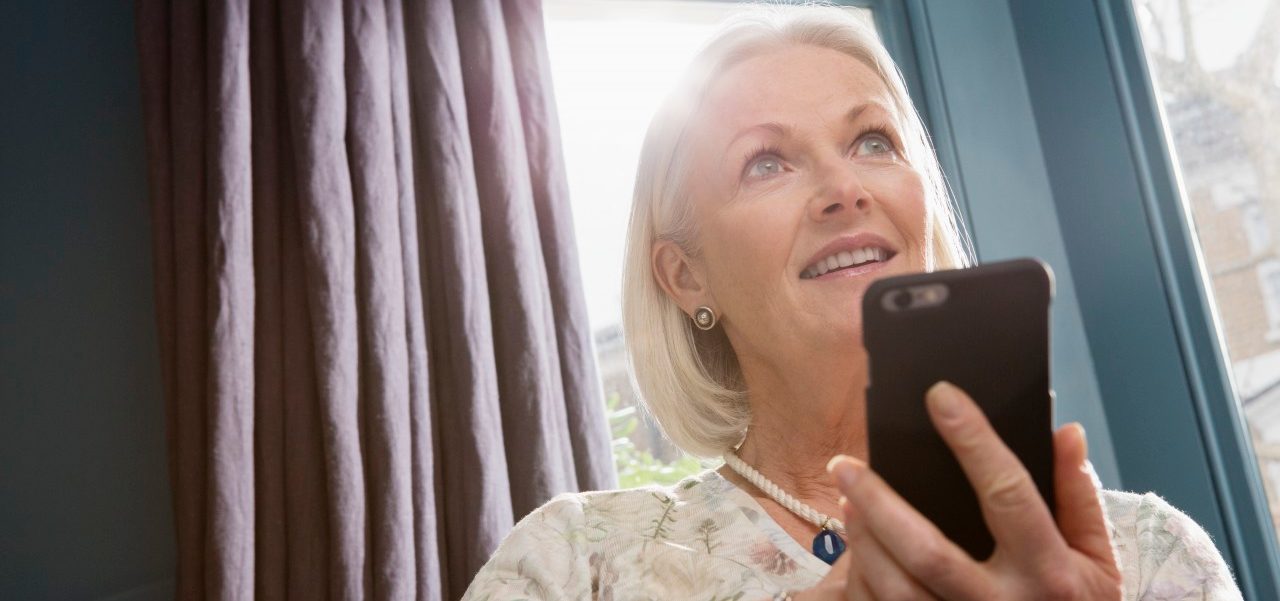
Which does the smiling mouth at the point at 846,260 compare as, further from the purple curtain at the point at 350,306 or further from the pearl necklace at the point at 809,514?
the purple curtain at the point at 350,306

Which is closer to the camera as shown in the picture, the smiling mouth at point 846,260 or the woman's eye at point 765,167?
the smiling mouth at point 846,260

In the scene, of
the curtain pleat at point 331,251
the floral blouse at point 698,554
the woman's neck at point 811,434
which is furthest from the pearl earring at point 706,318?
the curtain pleat at point 331,251

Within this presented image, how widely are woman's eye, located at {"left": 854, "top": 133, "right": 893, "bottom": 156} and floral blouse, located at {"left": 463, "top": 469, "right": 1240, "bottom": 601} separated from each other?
16.6 inches

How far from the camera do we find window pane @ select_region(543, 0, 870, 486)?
2.00 m

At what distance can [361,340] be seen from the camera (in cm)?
149

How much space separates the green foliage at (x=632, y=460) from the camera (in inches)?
78.3

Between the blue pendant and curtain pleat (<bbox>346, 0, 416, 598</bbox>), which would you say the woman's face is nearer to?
the blue pendant

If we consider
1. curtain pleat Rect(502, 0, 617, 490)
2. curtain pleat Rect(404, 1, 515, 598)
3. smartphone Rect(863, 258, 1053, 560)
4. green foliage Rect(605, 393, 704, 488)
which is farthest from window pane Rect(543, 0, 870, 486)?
smartphone Rect(863, 258, 1053, 560)

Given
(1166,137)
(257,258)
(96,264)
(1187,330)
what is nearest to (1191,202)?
(1166,137)

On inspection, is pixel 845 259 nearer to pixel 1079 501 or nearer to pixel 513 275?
pixel 1079 501

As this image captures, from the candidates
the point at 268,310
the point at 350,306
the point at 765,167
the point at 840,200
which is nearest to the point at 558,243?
the point at 350,306

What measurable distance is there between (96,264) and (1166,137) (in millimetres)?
1930

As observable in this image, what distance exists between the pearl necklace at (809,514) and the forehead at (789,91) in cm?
39

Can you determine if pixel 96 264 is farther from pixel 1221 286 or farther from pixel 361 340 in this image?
pixel 1221 286
